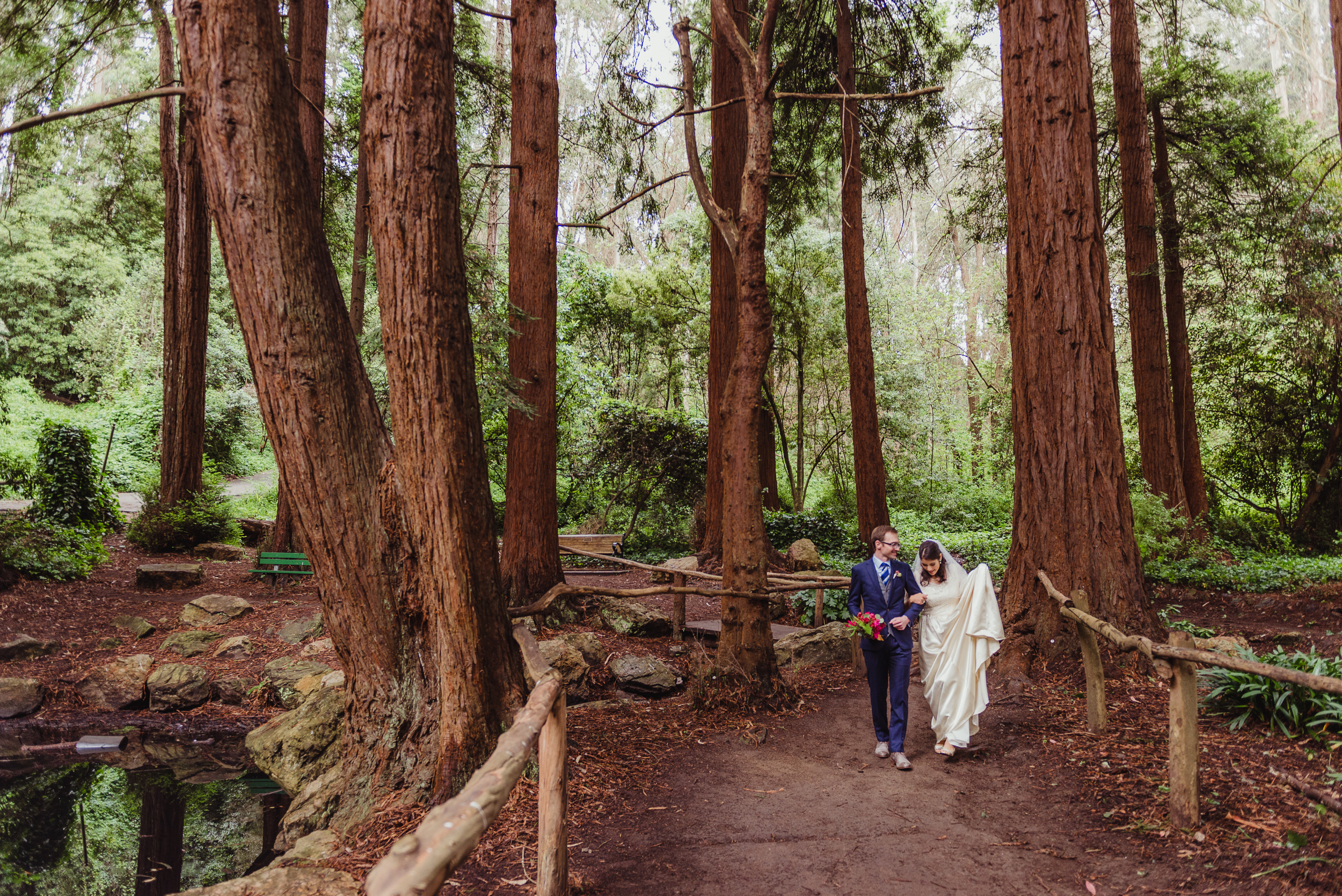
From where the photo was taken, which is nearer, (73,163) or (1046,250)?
(1046,250)

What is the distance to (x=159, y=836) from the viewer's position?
6117 millimetres

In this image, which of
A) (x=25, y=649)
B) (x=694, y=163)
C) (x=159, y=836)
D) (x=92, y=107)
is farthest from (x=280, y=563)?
(x=92, y=107)

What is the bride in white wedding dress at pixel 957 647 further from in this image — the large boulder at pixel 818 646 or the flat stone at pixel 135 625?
the flat stone at pixel 135 625

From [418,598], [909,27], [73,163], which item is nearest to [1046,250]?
[418,598]

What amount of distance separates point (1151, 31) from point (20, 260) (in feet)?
137

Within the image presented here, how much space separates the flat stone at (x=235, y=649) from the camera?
9484 millimetres

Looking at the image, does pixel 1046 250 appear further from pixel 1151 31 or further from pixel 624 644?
pixel 1151 31

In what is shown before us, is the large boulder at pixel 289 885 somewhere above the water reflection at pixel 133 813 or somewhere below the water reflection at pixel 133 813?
above

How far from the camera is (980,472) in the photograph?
85.7ft

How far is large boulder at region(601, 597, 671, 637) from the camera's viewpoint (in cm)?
1037

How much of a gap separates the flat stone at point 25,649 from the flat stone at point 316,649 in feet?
8.98

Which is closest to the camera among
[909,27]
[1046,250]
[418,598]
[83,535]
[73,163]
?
Result: [418,598]

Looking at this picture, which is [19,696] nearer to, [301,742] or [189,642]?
[189,642]

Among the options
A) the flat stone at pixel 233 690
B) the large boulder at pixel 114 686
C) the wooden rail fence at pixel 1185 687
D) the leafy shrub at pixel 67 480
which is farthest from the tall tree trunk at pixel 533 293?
the leafy shrub at pixel 67 480
